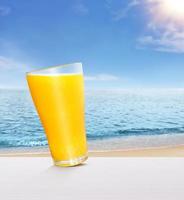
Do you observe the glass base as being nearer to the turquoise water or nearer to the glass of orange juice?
the glass of orange juice

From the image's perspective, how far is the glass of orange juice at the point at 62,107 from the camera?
56cm

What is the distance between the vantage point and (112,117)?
3518 millimetres

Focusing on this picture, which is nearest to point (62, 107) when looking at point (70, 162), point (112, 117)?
point (70, 162)

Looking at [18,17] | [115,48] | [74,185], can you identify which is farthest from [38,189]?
[115,48]

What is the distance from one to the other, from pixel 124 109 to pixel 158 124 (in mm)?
305

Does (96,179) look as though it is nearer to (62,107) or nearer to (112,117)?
(62,107)

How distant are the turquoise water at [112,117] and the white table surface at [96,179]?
2.46m

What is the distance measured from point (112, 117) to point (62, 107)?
296cm

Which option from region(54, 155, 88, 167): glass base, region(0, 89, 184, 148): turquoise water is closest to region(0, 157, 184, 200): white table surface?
region(54, 155, 88, 167): glass base

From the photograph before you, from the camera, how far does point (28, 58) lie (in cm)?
353

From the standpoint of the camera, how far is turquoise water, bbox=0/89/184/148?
322 centimetres

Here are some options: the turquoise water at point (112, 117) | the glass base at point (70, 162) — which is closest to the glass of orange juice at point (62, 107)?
the glass base at point (70, 162)

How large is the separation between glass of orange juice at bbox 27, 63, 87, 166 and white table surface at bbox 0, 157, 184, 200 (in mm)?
24

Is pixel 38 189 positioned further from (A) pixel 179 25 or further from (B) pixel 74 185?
(A) pixel 179 25
